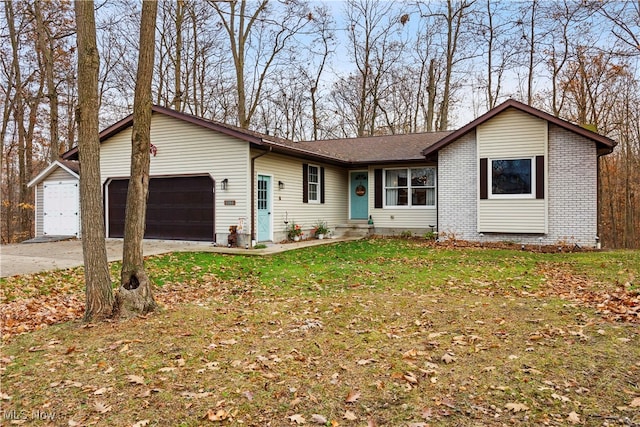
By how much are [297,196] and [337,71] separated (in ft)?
47.7

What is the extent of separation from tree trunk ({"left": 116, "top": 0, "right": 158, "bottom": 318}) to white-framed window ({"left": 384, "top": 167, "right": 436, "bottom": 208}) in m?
11.7

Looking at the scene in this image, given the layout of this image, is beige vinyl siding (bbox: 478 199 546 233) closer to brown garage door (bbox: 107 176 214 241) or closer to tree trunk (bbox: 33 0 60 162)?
brown garage door (bbox: 107 176 214 241)

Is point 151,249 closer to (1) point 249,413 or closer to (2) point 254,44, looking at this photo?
(1) point 249,413

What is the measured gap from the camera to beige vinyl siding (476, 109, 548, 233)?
12.1 m

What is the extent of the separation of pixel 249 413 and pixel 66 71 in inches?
910

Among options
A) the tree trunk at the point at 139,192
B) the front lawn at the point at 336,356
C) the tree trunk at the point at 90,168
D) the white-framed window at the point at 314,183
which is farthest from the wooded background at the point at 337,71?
the front lawn at the point at 336,356

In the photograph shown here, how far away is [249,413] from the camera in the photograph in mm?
2904

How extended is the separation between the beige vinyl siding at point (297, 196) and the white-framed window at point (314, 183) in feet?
0.61

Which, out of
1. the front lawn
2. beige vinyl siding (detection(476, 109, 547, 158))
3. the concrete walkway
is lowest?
the front lawn

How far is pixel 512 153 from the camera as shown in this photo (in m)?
12.3

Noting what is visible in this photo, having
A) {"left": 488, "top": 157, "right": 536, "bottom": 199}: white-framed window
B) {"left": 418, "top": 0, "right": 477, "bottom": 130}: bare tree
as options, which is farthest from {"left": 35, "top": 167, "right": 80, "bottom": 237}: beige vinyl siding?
{"left": 418, "top": 0, "right": 477, "bottom": 130}: bare tree

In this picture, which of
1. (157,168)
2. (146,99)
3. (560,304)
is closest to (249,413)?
(146,99)

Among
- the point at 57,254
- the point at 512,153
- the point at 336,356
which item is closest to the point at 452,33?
the point at 512,153

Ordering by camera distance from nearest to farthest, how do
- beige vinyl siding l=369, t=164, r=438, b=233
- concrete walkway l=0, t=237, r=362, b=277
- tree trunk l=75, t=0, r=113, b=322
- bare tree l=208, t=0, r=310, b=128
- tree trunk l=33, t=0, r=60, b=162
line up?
tree trunk l=75, t=0, r=113, b=322 < concrete walkway l=0, t=237, r=362, b=277 < beige vinyl siding l=369, t=164, r=438, b=233 < tree trunk l=33, t=0, r=60, b=162 < bare tree l=208, t=0, r=310, b=128
